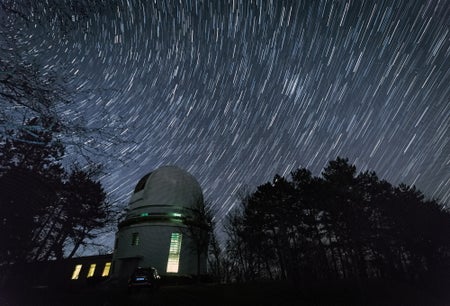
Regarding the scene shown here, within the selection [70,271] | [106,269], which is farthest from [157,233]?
[70,271]

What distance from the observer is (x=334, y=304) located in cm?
1605

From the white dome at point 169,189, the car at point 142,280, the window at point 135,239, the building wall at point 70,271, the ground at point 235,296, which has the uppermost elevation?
the white dome at point 169,189

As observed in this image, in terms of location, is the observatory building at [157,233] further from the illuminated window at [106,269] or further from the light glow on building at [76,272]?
the light glow on building at [76,272]

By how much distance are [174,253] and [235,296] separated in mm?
13923

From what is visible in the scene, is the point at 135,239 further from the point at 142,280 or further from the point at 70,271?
the point at 70,271

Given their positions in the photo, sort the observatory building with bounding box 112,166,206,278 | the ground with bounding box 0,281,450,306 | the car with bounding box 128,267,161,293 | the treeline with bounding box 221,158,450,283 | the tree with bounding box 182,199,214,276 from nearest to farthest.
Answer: the ground with bounding box 0,281,450,306, the car with bounding box 128,267,161,293, the observatory building with bounding box 112,166,206,278, the tree with bounding box 182,199,214,276, the treeline with bounding box 221,158,450,283

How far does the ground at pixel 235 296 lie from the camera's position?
49.3 feet

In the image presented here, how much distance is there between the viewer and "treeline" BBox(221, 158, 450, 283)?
119 ft

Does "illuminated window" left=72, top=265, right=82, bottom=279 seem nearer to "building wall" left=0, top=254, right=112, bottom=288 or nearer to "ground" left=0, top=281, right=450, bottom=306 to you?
"building wall" left=0, top=254, right=112, bottom=288

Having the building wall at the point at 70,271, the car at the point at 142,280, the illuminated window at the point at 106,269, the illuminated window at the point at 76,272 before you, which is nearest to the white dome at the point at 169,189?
the illuminated window at the point at 106,269

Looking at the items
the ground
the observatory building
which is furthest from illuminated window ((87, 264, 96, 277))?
the ground

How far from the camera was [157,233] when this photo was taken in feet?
97.0

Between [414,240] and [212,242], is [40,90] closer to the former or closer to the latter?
[212,242]

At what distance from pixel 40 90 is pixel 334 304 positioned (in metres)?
18.4
